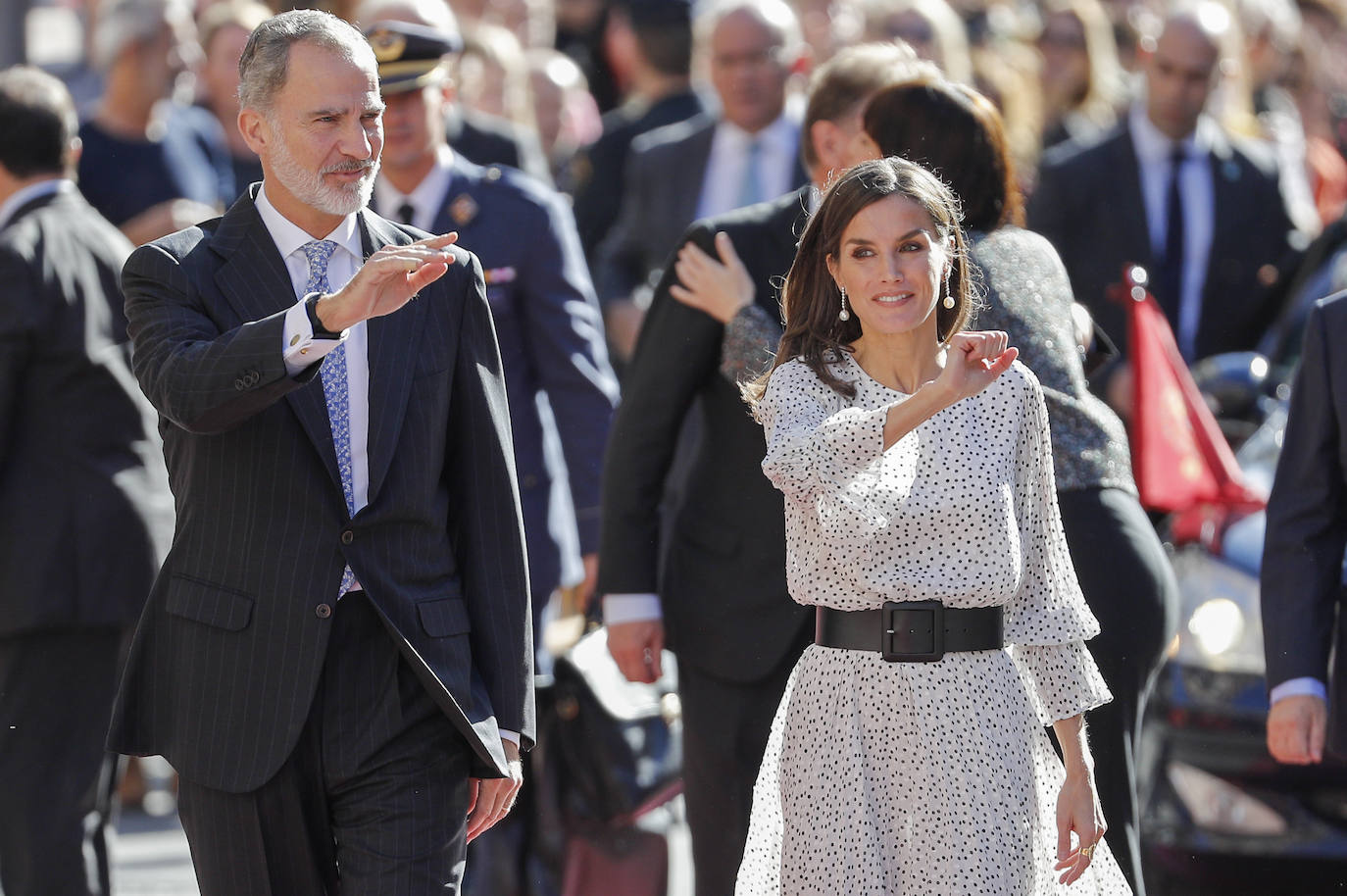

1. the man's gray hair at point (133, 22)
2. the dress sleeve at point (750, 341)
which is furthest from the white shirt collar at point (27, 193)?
the man's gray hair at point (133, 22)

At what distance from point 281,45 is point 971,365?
1374 millimetres

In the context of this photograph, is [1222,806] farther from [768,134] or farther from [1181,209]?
[768,134]

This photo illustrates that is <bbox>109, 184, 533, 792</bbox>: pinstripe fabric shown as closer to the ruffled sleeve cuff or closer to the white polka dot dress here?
the white polka dot dress

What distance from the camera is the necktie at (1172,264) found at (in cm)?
845

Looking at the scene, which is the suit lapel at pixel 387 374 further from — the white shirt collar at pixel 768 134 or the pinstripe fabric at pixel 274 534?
the white shirt collar at pixel 768 134

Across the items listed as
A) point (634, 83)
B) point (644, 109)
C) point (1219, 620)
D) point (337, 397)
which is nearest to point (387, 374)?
point (337, 397)

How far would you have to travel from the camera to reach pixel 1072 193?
8.48 m

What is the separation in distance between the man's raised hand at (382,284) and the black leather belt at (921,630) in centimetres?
113

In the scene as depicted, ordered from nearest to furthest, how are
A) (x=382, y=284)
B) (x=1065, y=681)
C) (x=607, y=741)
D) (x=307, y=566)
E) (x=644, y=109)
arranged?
1. (x=382, y=284)
2. (x=307, y=566)
3. (x=1065, y=681)
4. (x=607, y=741)
5. (x=644, y=109)

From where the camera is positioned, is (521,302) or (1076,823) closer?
(1076,823)

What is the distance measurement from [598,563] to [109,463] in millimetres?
1638

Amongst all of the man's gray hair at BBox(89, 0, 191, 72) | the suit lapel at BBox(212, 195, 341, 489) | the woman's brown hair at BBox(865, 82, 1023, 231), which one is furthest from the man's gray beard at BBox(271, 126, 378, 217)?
the man's gray hair at BBox(89, 0, 191, 72)

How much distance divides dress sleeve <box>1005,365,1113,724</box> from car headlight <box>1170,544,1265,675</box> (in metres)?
2.01

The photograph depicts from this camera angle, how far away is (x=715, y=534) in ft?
17.4
